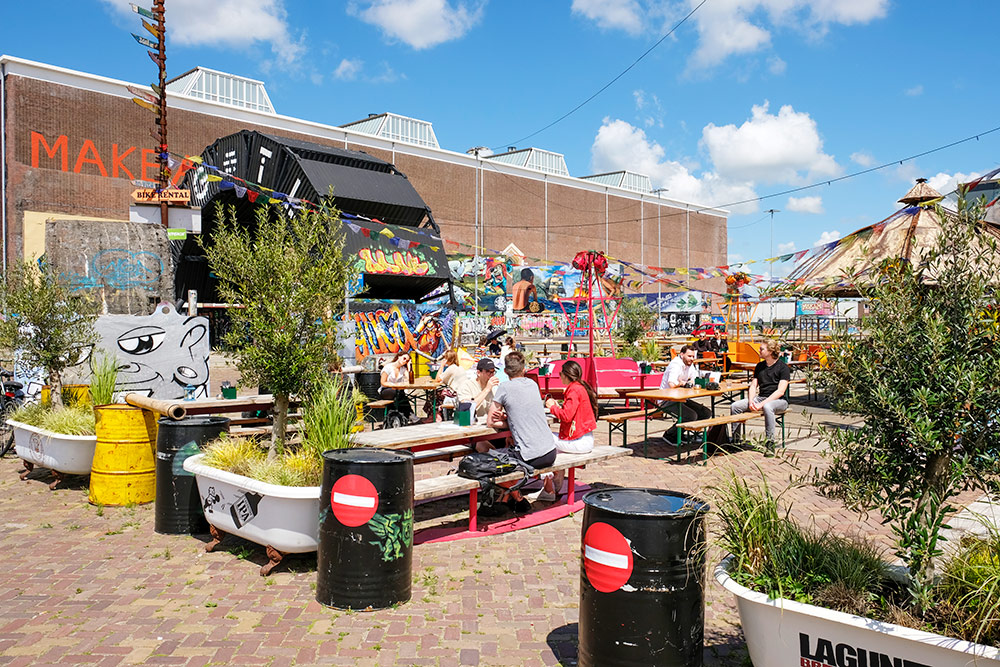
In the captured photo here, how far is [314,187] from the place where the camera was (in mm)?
24375

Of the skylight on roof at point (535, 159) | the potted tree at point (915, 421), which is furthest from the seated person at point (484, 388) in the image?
the skylight on roof at point (535, 159)

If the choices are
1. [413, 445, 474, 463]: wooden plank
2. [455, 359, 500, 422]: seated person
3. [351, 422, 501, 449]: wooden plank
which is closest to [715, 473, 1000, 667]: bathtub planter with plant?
[351, 422, 501, 449]: wooden plank

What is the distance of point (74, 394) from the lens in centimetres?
939

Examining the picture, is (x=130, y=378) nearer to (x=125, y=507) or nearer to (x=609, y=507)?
(x=125, y=507)

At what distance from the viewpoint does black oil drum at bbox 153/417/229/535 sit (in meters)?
6.27

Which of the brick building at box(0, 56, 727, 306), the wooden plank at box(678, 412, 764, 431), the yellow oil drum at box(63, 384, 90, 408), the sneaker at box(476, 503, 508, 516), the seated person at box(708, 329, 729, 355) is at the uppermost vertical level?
the brick building at box(0, 56, 727, 306)

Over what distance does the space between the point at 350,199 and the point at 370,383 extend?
15.9 metres

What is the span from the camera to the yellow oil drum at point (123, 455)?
276 inches

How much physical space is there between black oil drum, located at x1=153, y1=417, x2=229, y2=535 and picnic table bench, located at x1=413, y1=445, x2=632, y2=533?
196 centimetres

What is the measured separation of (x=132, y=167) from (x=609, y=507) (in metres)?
41.1

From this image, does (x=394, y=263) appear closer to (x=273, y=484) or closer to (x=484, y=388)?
(x=484, y=388)

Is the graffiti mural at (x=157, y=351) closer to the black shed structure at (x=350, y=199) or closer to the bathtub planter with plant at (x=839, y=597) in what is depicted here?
the bathtub planter with plant at (x=839, y=597)

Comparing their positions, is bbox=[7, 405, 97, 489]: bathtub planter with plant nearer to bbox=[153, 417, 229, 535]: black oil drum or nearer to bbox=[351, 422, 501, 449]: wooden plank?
bbox=[153, 417, 229, 535]: black oil drum

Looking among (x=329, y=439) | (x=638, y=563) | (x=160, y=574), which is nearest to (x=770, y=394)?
(x=329, y=439)
